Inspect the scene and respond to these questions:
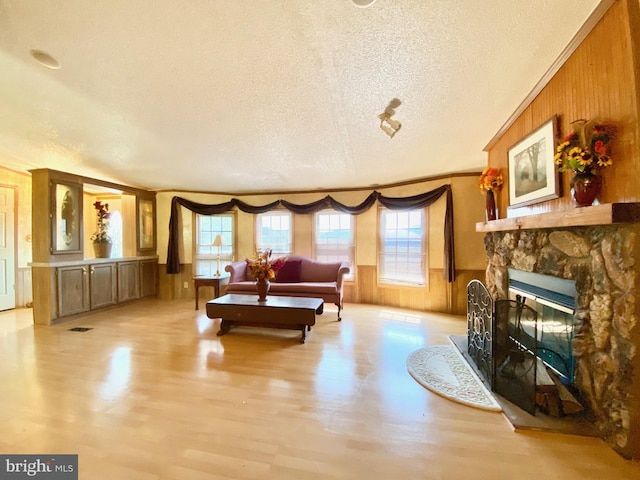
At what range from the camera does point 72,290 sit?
4.28 meters

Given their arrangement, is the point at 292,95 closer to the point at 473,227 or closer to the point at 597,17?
the point at 597,17

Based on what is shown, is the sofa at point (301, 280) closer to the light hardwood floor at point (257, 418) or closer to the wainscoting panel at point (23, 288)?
the light hardwood floor at point (257, 418)

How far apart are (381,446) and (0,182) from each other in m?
6.95

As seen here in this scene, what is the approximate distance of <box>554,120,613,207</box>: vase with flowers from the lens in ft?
5.06

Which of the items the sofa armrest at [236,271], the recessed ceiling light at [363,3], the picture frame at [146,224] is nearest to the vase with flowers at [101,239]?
the picture frame at [146,224]

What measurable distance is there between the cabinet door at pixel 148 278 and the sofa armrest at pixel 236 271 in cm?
207

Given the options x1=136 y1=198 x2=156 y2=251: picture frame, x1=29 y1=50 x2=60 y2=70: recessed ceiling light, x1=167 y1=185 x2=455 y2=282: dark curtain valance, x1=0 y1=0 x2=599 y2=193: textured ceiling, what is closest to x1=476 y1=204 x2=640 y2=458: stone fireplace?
x1=0 y1=0 x2=599 y2=193: textured ceiling

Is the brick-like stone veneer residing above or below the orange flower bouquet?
below

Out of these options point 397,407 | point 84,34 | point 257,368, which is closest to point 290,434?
point 397,407

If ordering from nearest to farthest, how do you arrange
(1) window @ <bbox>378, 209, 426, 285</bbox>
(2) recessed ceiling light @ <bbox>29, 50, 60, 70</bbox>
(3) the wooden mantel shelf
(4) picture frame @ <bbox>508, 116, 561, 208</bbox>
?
(3) the wooden mantel shelf < (2) recessed ceiling light @ <bbox>29, 50, 60, 70</bbox> < (4) picture frame @ <bbox>508, 116, 561, 208</bbox> < (1) window @ <bbox>378, 209, 426, 285</bbox>

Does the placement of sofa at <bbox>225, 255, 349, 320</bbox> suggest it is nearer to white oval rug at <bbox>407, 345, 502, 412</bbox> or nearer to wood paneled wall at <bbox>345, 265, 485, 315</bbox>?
wood paneled wall at <bbox>345, 265, 485, 315</bbox>

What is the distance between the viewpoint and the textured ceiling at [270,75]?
1551 mm

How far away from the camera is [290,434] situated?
1.73 meters

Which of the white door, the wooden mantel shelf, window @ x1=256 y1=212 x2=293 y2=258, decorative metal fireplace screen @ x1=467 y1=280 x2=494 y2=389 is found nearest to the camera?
the wooden mantel shelf
